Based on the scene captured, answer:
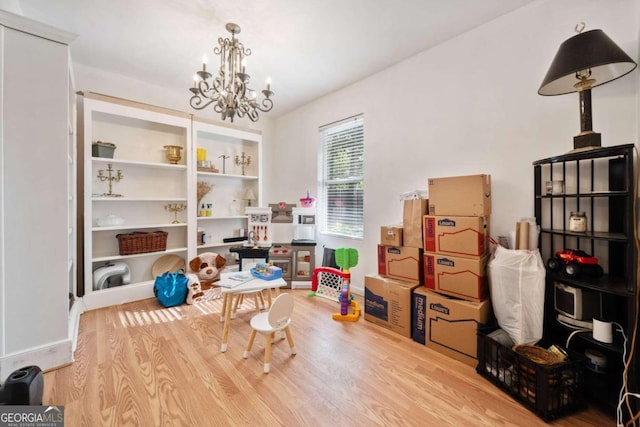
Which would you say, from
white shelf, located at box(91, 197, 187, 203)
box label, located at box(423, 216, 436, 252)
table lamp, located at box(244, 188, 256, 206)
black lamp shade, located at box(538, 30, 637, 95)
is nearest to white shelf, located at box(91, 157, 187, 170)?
white shelf, located at box(91, 197, 187, 203)

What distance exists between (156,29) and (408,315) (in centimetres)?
352

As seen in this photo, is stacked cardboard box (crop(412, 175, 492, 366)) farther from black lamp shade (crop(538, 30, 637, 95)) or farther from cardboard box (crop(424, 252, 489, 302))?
black lamp shade (crop(538, 30, 637, 95))

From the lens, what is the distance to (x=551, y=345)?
1.79m

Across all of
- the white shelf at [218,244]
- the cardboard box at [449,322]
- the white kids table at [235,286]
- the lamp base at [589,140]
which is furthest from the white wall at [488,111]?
the white shelf at [218,244]

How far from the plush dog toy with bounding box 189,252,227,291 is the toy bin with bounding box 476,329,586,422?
11.1ft

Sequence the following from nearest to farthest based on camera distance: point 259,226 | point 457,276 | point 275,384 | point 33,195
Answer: point 275,384 < point 33,195 < point 457,276 < point 259,226

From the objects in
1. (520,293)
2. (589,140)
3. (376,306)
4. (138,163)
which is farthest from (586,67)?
(138,163)

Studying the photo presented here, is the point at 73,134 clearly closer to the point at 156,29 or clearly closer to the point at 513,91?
the point at 156,29

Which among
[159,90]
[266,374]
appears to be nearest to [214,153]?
[159,90]

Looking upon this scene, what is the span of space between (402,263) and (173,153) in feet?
10.8

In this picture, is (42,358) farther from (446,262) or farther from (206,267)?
(446,262)

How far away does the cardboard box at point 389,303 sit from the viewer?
2.39m

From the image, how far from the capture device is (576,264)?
1.64 metres

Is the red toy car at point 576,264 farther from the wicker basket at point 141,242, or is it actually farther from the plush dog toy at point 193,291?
the wicker basket at point 141,242
